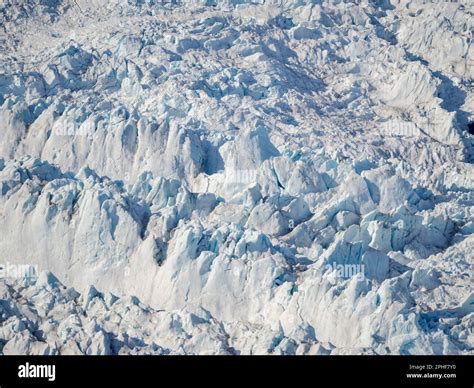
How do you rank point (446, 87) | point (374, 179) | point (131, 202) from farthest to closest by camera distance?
point (446, 87) < point (374, 179) < point (131, 202)

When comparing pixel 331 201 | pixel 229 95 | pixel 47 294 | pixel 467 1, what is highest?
pixel 467 1

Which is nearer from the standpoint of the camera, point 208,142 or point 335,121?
point 208,142

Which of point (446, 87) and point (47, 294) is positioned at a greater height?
point (446, 87)

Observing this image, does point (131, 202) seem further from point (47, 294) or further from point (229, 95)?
point (229, 95)

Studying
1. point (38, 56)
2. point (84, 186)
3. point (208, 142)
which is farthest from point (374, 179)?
point (38, 56)

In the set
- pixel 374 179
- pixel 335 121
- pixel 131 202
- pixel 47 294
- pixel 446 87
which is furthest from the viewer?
pixel 446 87

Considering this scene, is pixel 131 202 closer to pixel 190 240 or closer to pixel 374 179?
pixel 190 240
